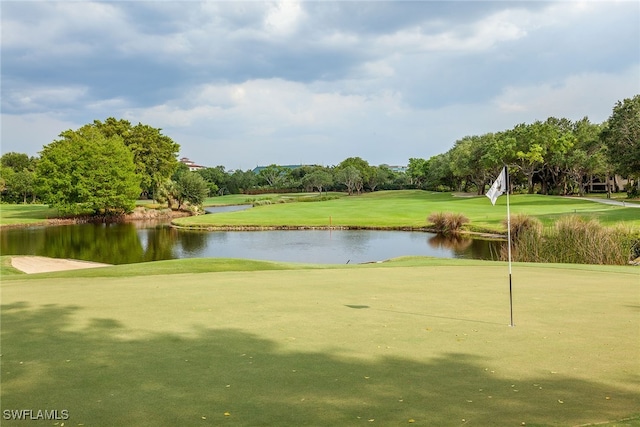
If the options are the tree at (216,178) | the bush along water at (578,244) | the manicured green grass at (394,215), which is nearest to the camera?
the bush along water at (578,244)

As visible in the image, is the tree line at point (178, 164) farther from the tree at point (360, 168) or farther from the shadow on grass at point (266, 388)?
the shadow on grass at point (266, 388)

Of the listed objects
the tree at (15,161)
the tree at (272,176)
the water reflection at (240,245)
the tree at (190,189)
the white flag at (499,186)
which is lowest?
the water reflection at (240,245)

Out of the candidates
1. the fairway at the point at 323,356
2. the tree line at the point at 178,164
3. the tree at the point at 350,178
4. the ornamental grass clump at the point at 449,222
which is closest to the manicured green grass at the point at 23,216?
the tree line at the point at 178,164

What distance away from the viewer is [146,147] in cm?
8044

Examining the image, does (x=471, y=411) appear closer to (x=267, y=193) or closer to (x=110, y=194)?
(x=110, y=194)

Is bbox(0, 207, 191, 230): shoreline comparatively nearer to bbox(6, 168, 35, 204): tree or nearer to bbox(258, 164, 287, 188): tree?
bbox(6, 168, 35, 204): tree

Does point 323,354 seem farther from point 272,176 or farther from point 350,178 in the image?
point 272,176

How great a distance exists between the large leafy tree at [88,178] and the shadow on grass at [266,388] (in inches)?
2454

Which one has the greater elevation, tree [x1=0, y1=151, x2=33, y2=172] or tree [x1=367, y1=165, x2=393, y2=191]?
tree [x1=0, y1=151, x2=33, y2=172]

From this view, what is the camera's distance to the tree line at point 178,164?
62.1 m

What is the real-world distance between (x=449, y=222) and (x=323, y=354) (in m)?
41.1

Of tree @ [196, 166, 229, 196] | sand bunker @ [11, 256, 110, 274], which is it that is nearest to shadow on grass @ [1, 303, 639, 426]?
sand bunker @ [11, 256, 110, 274]

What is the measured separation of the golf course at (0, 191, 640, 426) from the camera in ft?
14.6

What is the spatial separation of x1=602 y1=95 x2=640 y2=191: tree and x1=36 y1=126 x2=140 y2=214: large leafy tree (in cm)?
5712
